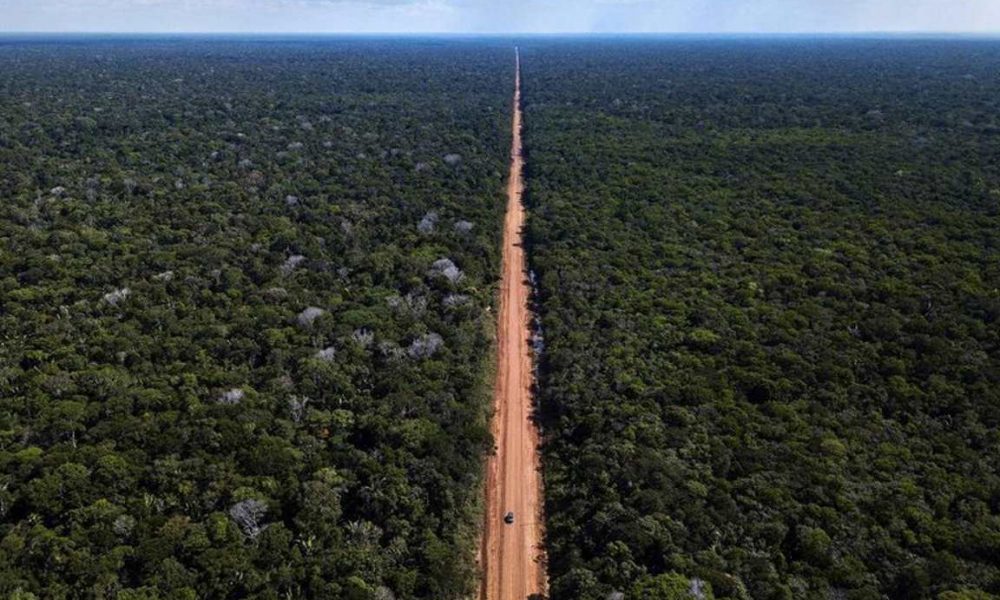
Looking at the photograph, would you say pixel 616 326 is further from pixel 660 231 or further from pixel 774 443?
pixel 660 231

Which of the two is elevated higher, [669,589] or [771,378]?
[771,378]

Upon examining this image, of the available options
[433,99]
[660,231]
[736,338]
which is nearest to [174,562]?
[736,338]

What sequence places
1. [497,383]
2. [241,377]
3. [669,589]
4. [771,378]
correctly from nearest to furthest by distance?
1. [669,589]
2. [241,377]
3. [771,378]
4. [497,383]

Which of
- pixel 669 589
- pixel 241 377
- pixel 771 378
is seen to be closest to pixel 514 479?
pixel 669 589

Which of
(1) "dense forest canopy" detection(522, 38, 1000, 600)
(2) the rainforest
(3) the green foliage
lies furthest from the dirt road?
(3) the green foliage

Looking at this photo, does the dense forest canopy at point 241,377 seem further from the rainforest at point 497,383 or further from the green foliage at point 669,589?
the green foliage at point 669,589

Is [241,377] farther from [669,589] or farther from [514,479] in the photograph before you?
[669,589]

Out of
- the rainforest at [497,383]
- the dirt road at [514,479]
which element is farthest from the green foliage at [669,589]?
the dirt road at [514,479]
